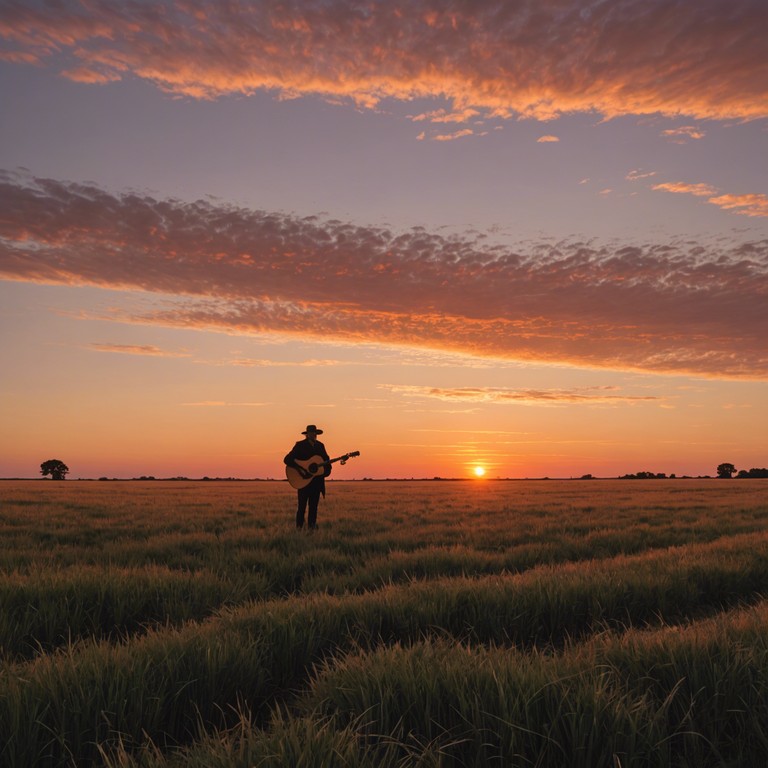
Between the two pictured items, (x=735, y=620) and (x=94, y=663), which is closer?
(x=94, y=663)

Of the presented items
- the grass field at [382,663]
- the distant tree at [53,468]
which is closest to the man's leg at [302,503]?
the grass field at [382,663]

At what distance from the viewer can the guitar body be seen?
14328mm

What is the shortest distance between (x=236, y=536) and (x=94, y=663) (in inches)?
348

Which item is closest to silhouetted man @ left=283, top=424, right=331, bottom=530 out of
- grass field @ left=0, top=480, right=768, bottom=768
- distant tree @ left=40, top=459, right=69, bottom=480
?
grass field @ left=0, top=480, right=768, bottom=768

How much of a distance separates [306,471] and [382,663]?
36.8 ft

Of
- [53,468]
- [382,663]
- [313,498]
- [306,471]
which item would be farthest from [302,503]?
[53,468]

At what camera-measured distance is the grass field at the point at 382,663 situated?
2619 mm

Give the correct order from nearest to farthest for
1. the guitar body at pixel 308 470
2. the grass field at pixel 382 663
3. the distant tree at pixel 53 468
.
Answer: the grass field at pixel 382 663
the guitar body at pixel 308 470
the distant tree at pixel 53 468

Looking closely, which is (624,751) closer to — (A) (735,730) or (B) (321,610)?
(A) (735,730)

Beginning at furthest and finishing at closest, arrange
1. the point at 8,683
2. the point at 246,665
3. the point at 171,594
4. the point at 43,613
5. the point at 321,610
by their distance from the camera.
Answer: the point at 171,594 < the point at 43,613 < the point at 321,610 < the point at 246,665 < the point at 8,683

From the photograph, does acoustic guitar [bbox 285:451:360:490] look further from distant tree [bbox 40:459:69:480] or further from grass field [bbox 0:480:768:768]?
distant tree [bbox 40:459:69:480]

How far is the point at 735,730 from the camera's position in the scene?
2.98 metres

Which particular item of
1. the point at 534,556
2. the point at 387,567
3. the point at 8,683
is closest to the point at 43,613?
the point at 8,683

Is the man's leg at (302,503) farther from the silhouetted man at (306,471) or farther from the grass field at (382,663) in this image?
the grass field at (382,663)
